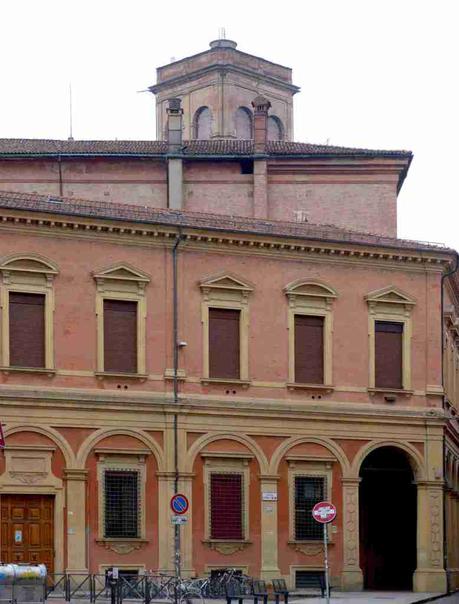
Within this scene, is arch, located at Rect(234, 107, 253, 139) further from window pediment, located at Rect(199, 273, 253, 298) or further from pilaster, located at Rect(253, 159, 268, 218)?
window pediment, located at Rect(199, 273, 253, 298)

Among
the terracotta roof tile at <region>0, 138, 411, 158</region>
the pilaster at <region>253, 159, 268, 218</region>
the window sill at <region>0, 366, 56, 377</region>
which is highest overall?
the terracotta roof tile at <region>0, 138, 411, 158</region>

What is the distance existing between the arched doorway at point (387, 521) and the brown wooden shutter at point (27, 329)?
1212 centimetres

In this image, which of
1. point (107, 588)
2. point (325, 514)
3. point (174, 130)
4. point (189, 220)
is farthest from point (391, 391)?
point (174, 130)

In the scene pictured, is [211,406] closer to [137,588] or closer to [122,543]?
[122,543]

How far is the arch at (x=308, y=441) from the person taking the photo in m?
50.3

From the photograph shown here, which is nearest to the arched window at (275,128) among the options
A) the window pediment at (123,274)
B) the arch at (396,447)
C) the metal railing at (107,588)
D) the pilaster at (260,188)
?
the pilaster at (260,188)

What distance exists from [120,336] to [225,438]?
14.6ft

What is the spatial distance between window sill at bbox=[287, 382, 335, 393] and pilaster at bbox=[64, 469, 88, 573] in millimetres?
7263

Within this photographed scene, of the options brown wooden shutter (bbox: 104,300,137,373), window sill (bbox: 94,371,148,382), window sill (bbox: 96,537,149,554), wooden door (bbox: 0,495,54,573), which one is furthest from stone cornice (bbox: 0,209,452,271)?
window sill (bbox: 96,537,149,554)

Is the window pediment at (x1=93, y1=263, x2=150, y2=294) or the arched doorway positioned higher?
the window pediment at (x1=93, y1=263, x2=150, y2=294)

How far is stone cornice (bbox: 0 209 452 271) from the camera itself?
1860 inches

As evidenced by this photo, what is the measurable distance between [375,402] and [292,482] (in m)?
3.85

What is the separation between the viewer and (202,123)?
90812 mm

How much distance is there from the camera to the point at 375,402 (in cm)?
5216
